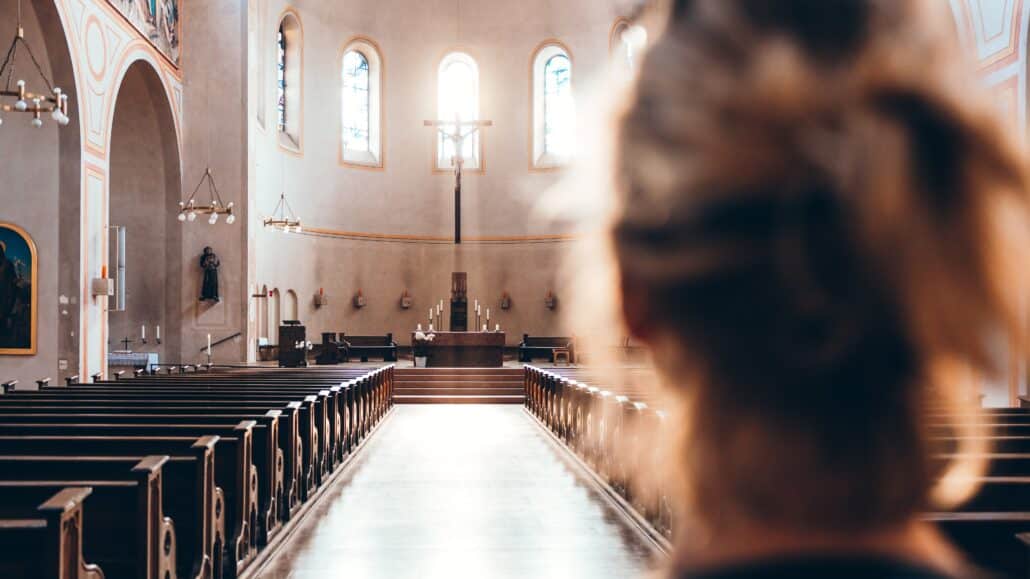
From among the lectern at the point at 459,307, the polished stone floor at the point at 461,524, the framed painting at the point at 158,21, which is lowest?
the polished stone floor at the point at 461,524

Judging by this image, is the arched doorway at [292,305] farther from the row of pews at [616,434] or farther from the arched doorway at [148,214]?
the row of pews at [616,434]

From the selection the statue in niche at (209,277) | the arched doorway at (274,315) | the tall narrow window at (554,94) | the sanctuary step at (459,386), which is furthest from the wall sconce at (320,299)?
the tall narrow window at (554,94)

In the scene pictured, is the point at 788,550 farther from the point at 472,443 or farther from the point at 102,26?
the point at 102,26

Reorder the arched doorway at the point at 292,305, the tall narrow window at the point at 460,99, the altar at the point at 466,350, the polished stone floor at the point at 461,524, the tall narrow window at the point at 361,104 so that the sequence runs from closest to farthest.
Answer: the polished stone floor at the point at 461,524 → the altar at the point at 466,350 → the arched doorway at the point at 292,305 → the tall narrow window at the point at 361,104 → the tall narrow window at the point at 460,99

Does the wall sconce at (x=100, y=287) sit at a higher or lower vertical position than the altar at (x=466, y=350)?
higher

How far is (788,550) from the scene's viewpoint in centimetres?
56

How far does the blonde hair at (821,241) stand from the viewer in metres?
0.54

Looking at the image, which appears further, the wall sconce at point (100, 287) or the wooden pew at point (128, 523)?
the wall sconce at point (100, 287)

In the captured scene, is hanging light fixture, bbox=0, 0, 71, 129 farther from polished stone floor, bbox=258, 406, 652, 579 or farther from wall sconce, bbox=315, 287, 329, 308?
wall sconce, bbox=315, 287, 329, 308

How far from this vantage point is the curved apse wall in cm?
2141

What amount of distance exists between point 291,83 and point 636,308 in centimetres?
2085

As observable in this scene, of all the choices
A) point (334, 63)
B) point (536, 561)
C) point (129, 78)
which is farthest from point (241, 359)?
point (536, 561)

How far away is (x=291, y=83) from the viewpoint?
2014 cm

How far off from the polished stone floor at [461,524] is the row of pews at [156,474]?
339 millimetres
